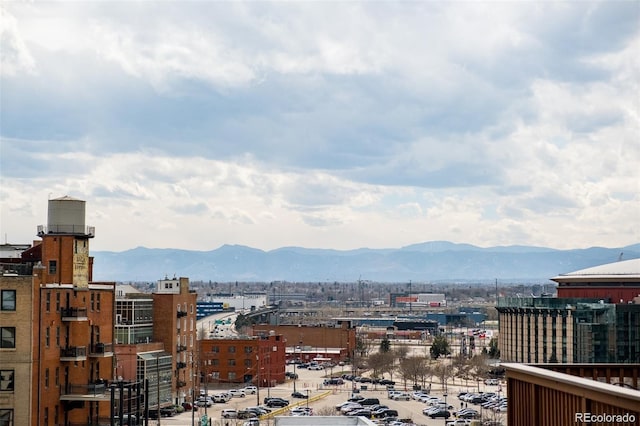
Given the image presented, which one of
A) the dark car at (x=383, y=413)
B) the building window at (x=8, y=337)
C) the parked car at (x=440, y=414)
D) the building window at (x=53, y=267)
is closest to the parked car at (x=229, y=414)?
the dark car at (x=383, y=413)

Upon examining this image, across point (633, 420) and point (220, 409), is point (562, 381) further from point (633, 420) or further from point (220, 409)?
point (220, 409)

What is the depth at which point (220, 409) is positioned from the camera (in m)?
108

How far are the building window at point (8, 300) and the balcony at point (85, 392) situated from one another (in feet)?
23.0

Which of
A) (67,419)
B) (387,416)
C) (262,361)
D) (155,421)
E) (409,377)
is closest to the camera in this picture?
(67,419)

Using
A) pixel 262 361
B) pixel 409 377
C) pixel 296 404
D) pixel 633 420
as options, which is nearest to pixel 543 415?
pixel 633 420

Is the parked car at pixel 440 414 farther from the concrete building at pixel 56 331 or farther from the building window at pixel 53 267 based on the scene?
the building window at pixel 53 267

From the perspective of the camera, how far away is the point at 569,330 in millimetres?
114125

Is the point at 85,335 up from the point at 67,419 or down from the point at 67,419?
up

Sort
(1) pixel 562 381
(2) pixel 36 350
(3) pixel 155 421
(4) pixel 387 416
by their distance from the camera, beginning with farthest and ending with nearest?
(4) pixel 387 416 → (3) pixel 155 421 → (2) pixel 36 350 → (1) pixel 562 381

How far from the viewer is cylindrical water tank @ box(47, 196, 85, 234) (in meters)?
64.5

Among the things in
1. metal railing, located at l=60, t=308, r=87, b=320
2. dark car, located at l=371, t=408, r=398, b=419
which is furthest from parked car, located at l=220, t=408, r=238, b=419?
metal railing, located at l=60, t=308, r=87, b=320

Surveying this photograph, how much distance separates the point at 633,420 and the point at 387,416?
292ft

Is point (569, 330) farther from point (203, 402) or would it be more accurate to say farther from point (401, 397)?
point (203, 402)

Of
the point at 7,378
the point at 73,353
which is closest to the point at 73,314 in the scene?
the point at 73,353
